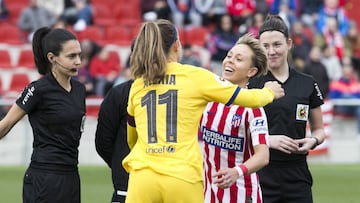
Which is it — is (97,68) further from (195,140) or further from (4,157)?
(195,140)

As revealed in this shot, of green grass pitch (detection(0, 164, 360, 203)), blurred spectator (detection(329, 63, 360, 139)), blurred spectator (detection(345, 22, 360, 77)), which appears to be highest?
blurred spectator (detection(345, 22, 360, 77))

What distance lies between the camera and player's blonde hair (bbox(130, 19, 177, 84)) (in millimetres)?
5543

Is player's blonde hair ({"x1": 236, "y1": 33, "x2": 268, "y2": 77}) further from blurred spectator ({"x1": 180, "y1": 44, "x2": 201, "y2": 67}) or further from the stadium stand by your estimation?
the stadium stand

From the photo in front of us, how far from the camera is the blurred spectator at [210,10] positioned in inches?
784

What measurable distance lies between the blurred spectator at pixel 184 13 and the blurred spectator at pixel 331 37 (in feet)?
8.36

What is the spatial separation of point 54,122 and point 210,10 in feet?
45.1

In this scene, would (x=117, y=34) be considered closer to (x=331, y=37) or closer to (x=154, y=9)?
(x=154, y=9)

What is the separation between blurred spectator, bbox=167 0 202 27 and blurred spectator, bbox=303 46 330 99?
9.70 ft

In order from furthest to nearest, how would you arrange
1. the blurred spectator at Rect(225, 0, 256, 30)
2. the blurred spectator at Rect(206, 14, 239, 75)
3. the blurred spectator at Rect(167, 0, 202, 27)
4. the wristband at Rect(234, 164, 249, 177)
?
the blurred spectator at Rect(167, 0, 202, 27)
the blurred spectator at Rect(225, 0, 256, 30)
the blurred spectator at Rect(206, 14, 239, 75)
the wristband at Rect(234, 164, 249, 177)

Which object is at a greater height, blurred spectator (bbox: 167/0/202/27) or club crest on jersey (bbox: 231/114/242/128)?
blurred spectator (bbox: 167/0/202/27)

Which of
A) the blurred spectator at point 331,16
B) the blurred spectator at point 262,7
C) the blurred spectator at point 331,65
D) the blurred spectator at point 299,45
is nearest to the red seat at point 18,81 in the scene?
the blurred spectator at point 262,7

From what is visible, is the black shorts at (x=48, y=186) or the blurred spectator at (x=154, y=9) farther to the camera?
the blurred spectator at (x=154, y=9)

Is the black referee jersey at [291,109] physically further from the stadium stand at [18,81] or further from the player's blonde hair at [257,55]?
the stadium stand at [18,81]

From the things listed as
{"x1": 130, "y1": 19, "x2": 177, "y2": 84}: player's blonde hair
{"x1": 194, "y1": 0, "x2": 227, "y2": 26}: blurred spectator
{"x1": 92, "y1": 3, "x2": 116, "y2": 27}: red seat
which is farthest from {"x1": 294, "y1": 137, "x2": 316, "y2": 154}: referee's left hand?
{"x1": 92, "y1": 3, "x2": 116, "y2": 27}: red seat
